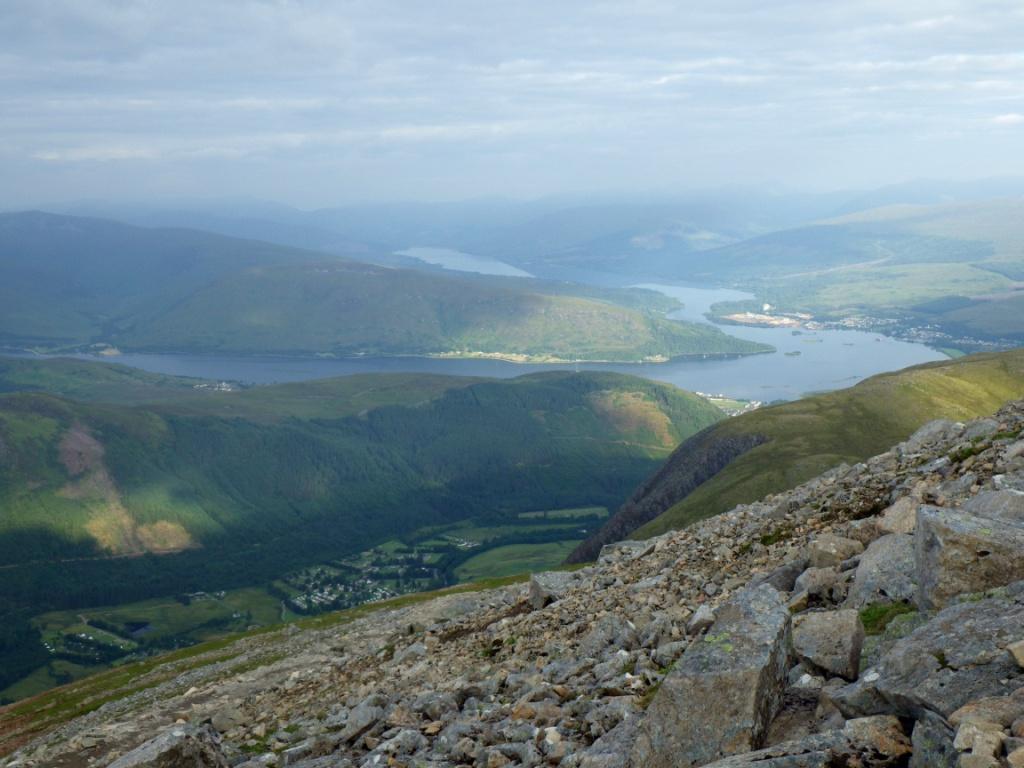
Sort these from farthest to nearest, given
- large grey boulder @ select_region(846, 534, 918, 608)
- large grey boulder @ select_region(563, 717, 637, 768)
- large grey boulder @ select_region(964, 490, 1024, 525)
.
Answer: large grey boulder @ select_region(964, 490, 1024, 525), large grey boulder @ select_region(846, 534, 918, 608), large grey boulder @ select_region(563, 717, 637, 768)

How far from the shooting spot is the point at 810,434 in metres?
143

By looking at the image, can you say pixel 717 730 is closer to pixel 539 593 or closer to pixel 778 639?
pixel 778 639

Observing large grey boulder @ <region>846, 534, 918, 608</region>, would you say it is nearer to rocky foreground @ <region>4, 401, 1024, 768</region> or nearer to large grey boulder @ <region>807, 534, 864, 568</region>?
rocky foreground @ <region>4, 401, 1024, 768</region>

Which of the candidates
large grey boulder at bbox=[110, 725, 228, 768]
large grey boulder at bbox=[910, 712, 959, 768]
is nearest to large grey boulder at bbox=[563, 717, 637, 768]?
large grey boulder at bbox=[910, 712, 959, 768]

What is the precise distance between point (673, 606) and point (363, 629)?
3542 cm

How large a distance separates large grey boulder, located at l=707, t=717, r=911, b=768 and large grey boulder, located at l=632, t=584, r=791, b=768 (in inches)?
46.3

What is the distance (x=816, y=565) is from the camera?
67.3 feet

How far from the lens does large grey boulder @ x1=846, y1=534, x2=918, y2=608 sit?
639 inches

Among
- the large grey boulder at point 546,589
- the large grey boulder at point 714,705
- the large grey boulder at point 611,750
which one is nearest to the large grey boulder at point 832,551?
the large grey boulder at point 714,705

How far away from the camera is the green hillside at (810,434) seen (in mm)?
116250

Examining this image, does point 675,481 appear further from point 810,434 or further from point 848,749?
point 848,749

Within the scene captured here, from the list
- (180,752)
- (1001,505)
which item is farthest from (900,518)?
(180,752)

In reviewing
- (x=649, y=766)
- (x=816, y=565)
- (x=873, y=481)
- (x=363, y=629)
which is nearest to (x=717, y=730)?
(x=649, y=766)

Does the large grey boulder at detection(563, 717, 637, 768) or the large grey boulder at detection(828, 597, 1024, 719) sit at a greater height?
the large grey boulder at detection(828, 597, 1024, 719)
